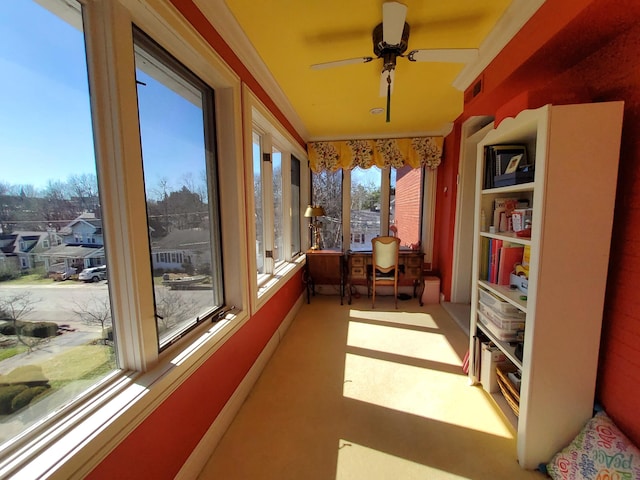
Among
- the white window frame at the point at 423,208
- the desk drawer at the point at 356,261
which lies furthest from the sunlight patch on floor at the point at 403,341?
the white window frame at the point at 423,208

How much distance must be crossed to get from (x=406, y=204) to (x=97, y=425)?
14.1 ft

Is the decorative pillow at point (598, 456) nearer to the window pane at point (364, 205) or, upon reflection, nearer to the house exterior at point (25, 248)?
the house exterior at point (25, 248)

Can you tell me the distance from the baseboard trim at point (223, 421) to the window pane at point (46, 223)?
26.8 inches

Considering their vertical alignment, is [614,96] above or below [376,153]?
below

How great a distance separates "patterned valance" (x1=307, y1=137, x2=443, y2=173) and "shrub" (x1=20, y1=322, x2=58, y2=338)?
3524 mm

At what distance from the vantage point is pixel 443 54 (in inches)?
63.1

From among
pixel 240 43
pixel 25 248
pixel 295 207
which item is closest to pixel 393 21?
pixel 240 43

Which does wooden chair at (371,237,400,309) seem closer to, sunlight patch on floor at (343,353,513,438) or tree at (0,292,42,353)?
sunlight patch on floor at (343,353,513,438)

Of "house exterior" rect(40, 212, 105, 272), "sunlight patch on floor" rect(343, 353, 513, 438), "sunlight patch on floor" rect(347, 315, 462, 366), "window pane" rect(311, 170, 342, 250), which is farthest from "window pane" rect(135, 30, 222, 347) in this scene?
"window pane" rect(311, 170, 342, 250)

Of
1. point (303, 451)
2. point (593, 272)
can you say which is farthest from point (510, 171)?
point (303, 451)

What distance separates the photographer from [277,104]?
8.50 ft

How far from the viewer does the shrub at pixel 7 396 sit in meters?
0.70

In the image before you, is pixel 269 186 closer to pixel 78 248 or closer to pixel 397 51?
pixel 397 51

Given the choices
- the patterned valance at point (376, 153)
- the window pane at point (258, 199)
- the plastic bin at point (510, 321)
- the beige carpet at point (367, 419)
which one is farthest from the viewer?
the patterned valance at point (376, 153)
